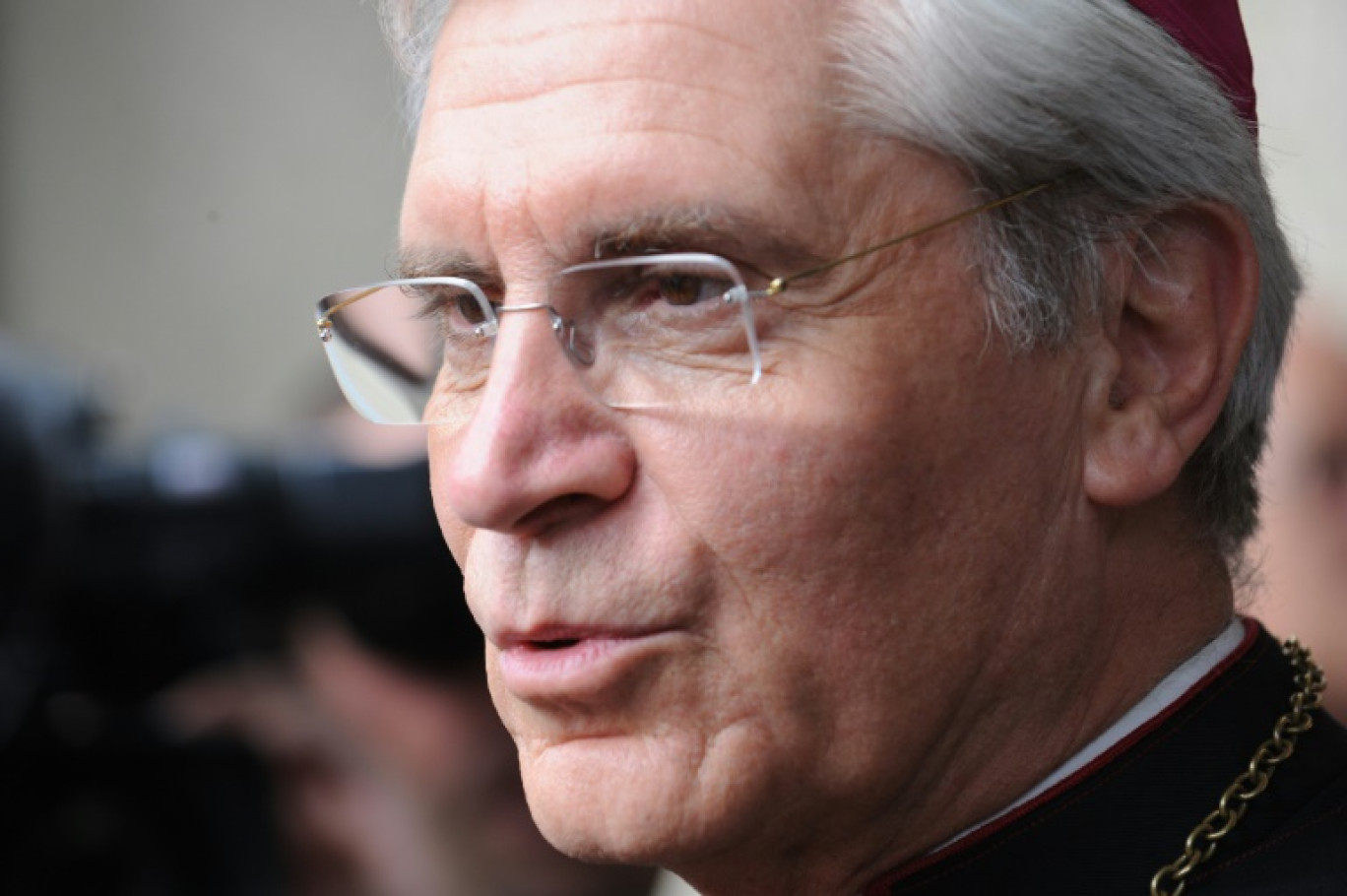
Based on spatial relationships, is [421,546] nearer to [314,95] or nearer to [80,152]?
[314,95]

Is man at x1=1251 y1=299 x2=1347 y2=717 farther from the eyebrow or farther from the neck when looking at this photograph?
the eyebrow

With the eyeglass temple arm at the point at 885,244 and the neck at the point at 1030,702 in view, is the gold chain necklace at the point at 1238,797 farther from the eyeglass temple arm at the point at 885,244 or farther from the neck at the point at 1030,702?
the eyeglass temple arm at the point at 885,244

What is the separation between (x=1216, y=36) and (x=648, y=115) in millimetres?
696

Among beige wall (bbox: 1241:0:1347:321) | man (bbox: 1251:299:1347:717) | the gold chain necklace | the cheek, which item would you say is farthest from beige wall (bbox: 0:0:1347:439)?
the gold chain necklace

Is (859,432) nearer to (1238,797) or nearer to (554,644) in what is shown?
(554,644)

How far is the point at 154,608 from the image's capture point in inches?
165

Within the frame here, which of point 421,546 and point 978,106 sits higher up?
point 978,106

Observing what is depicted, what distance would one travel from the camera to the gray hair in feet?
6.42

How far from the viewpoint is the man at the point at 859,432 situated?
194 cm

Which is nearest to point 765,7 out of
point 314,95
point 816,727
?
point 816,727

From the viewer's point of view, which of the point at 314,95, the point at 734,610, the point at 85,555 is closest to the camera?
the point at 734,610

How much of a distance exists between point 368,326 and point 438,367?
0.10 metres

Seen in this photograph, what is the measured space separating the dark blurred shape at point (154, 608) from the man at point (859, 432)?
6.64 ft

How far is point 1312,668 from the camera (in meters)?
2.30
